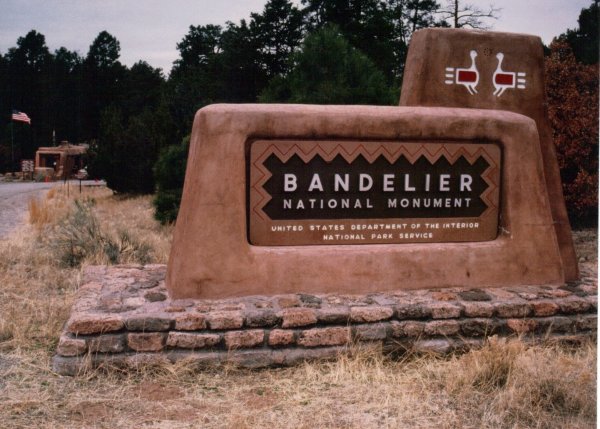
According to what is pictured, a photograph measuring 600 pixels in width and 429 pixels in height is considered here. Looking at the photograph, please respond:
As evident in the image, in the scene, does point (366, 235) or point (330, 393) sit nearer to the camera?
point (330, 393)

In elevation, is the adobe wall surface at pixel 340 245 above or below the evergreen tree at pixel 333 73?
below

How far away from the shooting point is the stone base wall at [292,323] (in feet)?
12.7

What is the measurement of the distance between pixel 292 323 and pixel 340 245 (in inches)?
30.6

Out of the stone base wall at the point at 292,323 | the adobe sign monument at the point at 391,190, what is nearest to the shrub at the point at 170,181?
the stone base wall at the point at 292,323

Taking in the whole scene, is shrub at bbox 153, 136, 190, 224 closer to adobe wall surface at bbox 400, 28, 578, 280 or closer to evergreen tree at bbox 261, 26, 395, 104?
evergreen tree at bbox 261, 26, 395, 104

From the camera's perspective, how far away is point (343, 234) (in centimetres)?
454

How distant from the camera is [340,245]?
14.9 feet

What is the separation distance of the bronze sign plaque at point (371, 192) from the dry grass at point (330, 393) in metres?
0.93

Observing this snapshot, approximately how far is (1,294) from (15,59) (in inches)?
85.1

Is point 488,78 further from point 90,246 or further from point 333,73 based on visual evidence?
point 333,73

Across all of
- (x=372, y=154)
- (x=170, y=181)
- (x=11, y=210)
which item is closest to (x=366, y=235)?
(x=372, y=154)

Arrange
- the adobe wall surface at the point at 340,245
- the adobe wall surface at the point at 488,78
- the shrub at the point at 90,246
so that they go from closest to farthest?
the adobe wall surface at the point at 340,245, the adobe wall surface at the point at 488,78, the shrub at the point at 90,246

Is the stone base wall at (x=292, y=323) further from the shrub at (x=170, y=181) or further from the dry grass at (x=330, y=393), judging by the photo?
the shrub at (x=170, y=181)

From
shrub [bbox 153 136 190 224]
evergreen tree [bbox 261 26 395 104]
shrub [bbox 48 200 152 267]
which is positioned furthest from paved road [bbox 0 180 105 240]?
evergreen tree [bbox 261 26 395 104]
